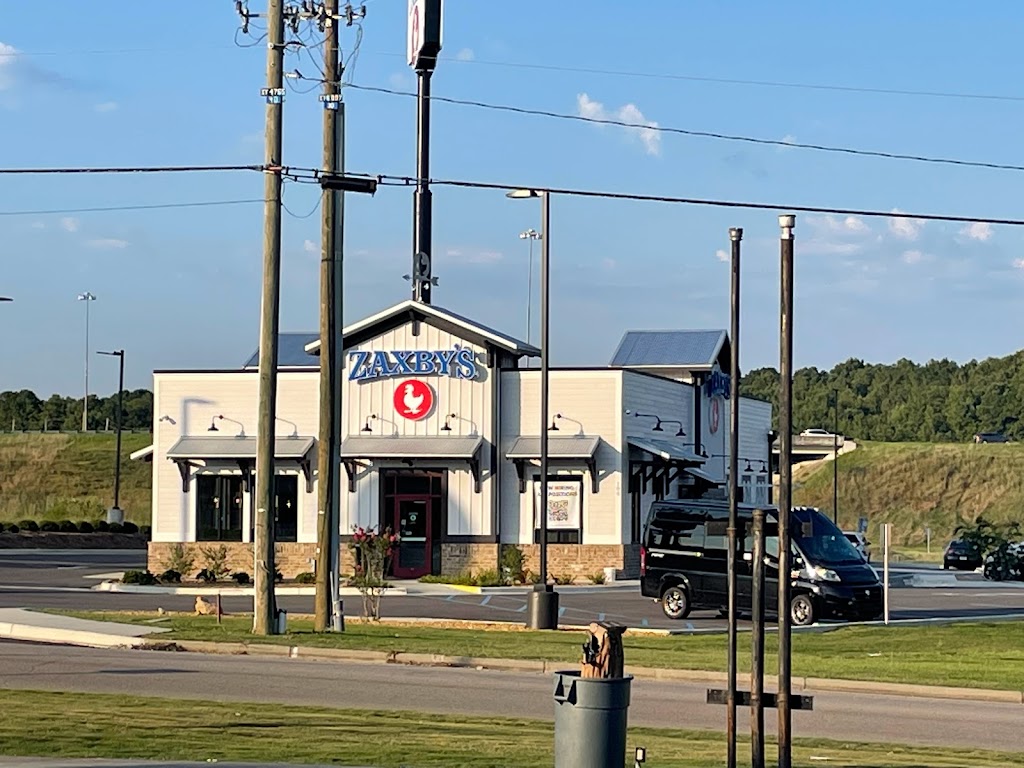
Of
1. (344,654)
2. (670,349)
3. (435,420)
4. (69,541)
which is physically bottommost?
(344,654)

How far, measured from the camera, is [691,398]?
179ft

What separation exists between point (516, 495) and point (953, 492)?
95.7 meters

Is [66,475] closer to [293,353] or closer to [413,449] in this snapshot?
[293,353]

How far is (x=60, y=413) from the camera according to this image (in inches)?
5797

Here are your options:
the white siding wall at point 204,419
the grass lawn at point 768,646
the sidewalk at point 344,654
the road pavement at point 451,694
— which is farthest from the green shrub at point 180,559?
the road pavement at point 451,694

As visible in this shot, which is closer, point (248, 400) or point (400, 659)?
point (400, 659)

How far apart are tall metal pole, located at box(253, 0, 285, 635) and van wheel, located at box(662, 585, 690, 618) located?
10616 millimetres

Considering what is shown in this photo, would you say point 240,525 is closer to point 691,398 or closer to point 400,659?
point 691,398

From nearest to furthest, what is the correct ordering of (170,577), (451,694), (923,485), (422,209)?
(451,694) < (170,577) < (422,209) < (923,485)

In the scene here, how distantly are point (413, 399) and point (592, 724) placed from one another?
37914 millimetres

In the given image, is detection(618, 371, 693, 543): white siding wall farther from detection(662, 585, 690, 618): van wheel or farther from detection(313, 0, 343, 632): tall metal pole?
detection(313, 0, 343, 632): tall metal pole

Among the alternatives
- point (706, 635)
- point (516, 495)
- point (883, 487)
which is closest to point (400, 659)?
point (706, 635)

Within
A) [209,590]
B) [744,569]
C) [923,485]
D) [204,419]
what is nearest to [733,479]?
[744,569]

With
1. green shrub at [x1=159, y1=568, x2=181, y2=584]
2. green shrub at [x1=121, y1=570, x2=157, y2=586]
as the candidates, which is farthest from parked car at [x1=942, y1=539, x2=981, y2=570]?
green shrub at [x1=121, y1=570, x2=157, y2=586]
